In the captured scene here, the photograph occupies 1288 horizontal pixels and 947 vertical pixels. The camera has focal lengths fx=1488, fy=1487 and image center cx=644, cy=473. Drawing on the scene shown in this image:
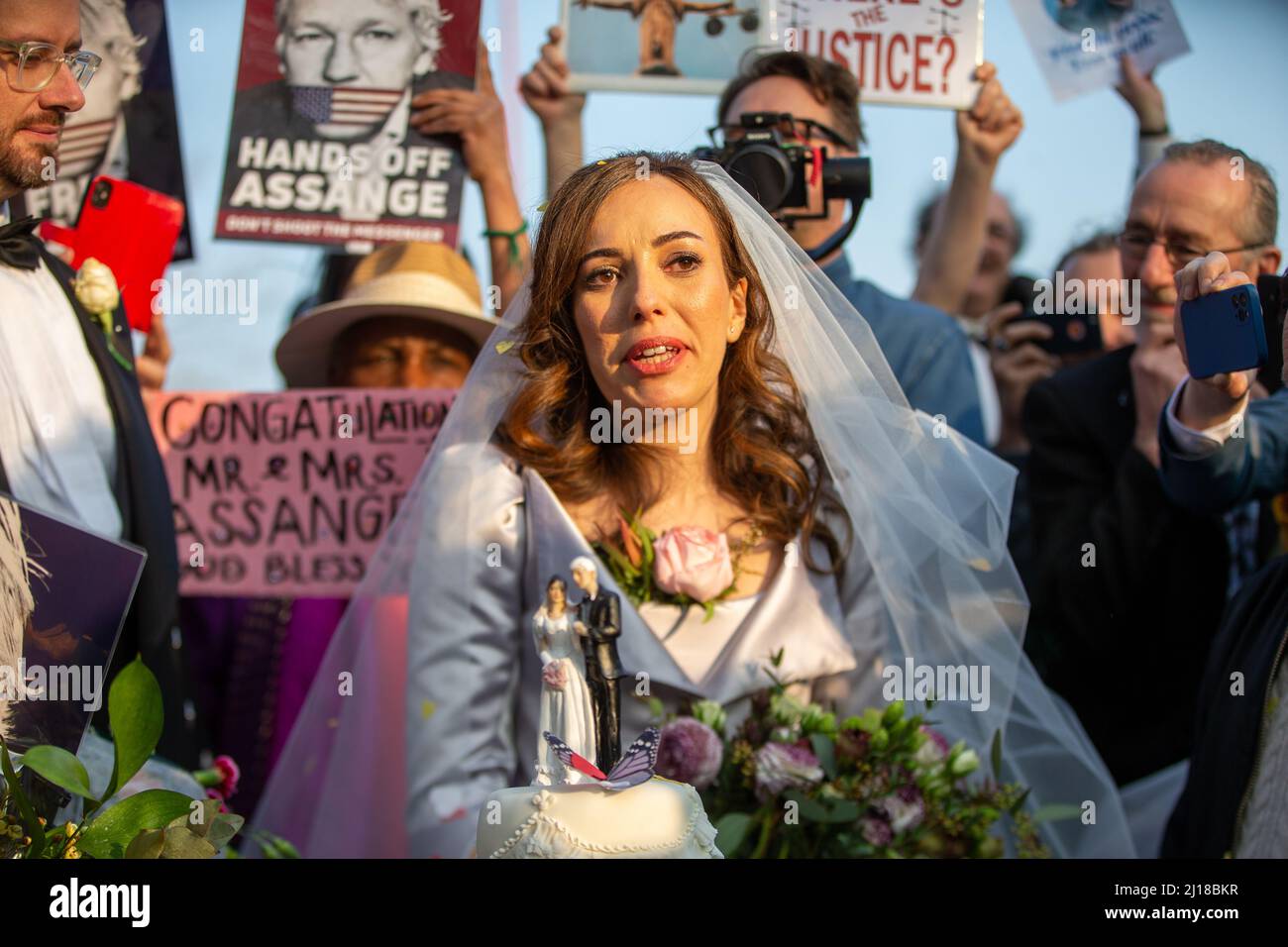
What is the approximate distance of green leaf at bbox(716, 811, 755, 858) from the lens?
285 cm

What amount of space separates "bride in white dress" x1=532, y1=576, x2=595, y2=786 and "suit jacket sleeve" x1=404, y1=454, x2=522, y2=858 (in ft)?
1.46

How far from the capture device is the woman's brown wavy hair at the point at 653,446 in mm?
3150

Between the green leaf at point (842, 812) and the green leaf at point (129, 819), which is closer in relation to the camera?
the green leaf at point (129, 819)

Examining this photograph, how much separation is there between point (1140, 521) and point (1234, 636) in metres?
0.50

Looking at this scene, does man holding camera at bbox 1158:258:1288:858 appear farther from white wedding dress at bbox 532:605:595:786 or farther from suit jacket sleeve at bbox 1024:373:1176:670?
white wedding dress at bbox 532:605:595:786

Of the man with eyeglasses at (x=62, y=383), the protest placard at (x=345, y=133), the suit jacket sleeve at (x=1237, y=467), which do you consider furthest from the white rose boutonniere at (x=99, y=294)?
the suit jacket sleeve at (x=1237, y=467)

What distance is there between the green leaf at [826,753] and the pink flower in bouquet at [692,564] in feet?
1.34

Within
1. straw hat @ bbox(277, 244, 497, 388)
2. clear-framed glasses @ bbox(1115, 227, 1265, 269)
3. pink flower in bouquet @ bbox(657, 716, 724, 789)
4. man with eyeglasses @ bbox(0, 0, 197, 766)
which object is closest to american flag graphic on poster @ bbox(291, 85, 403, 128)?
straw hat @ bbox(277, 244, 497, 388)

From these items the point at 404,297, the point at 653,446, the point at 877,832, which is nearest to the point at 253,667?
the point at 404,297

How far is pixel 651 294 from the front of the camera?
3.02m

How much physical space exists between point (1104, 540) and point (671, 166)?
1.48m

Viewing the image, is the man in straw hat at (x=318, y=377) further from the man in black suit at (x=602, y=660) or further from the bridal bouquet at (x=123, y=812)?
the bridal bouquet at (x=123, y=812)

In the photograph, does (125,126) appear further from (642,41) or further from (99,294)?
(642,41)
